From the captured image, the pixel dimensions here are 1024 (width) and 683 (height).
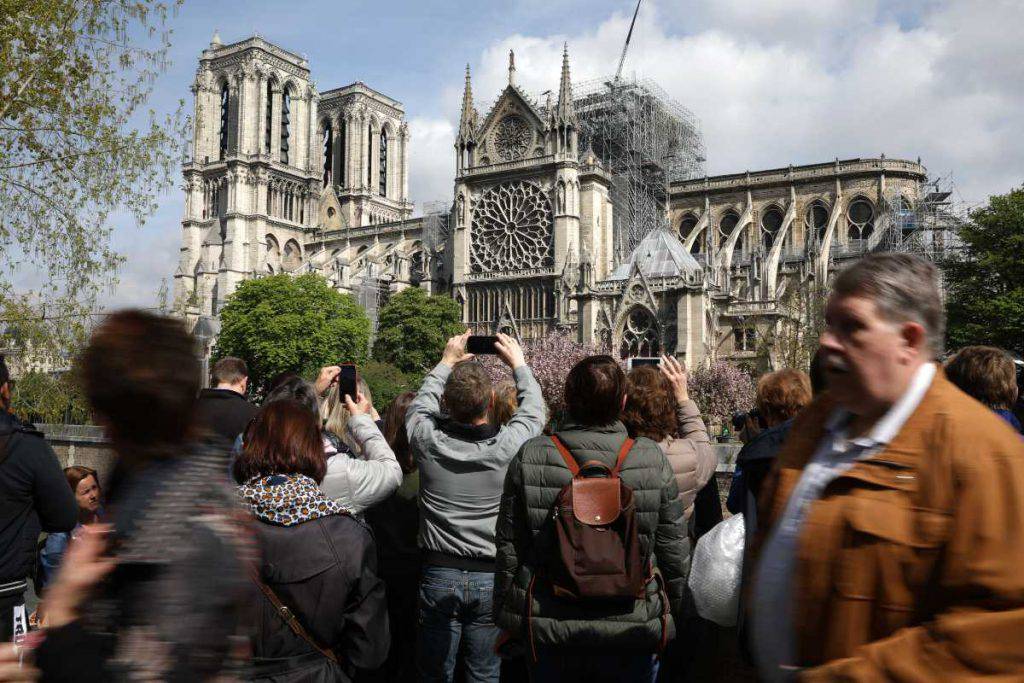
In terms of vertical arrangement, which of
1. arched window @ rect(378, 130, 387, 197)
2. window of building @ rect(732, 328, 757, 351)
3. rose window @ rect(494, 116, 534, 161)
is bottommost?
window of building @ rect(732, 328, 757, 351)

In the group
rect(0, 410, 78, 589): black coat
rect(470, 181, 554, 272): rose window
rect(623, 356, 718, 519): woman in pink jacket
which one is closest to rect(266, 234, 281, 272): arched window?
rect(470, 181, 554, 272): rose window

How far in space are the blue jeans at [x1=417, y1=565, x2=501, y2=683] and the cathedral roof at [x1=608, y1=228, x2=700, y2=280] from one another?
3601 cm

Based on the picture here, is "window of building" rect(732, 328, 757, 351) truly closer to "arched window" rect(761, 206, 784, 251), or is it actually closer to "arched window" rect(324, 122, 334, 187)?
"arched window" rect(761, 206, 784, 251)

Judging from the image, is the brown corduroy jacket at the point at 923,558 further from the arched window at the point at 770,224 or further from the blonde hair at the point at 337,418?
the arched window at the point at 770,224

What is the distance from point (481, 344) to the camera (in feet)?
16.5

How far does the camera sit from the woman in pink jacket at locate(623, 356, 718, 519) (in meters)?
4.60

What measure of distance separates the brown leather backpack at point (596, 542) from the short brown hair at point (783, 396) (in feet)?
3.27

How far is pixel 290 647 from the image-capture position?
298 centimetres

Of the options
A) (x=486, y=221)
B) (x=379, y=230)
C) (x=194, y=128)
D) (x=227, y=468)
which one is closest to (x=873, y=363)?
(x=227, y=468)

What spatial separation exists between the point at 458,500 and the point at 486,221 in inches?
1729

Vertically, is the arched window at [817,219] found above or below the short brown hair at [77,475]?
above

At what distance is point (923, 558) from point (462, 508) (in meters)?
3.29

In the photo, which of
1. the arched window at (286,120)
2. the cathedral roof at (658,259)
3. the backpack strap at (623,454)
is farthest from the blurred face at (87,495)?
the arched window at (286,120)

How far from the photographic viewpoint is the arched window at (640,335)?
125ft
